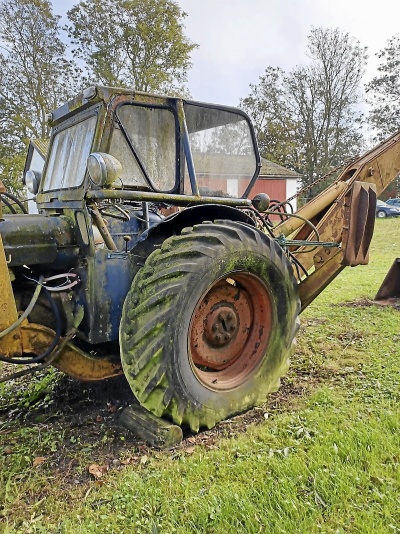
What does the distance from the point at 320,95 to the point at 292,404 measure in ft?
110

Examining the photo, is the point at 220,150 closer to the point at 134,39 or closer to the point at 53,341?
the point at 53,341

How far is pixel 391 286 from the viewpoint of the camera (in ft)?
20.0

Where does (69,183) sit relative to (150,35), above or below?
below

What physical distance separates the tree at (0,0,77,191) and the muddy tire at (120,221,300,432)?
→ 64.4 ft

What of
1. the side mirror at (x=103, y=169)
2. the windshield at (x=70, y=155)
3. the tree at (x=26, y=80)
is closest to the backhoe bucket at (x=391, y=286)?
the windshield at (x=70, y=155)

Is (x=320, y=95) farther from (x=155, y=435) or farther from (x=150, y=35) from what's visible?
(x=155, y=435)

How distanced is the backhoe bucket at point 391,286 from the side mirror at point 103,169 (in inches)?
180

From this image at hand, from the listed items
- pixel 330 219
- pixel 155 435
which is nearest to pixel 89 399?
pixel 155 435

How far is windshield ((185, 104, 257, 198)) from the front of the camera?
344 cm

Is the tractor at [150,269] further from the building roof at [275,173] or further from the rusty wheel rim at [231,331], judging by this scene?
the building roof at [275,173]

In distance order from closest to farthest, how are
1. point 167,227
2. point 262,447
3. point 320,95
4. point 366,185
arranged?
point 262,447, point 167,227, point 366,185, point 320,95

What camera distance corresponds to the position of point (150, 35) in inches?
1029

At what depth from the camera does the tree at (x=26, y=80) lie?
21.5m

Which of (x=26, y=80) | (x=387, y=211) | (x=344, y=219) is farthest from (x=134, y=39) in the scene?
(x=344, y=219)
